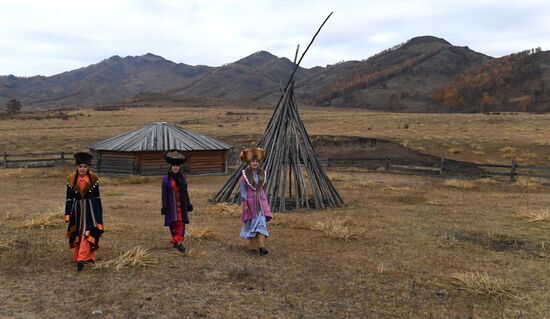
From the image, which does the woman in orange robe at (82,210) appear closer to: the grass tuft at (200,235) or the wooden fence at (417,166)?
the grass tuft at (200,235)

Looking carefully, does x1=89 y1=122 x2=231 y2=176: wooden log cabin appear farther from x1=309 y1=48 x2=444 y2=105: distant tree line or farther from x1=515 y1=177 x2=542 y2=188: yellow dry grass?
x1=309 y1=48 x2=444 y2=105: distant tree line

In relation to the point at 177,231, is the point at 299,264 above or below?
below

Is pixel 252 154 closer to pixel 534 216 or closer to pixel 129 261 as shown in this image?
pixel 129 261

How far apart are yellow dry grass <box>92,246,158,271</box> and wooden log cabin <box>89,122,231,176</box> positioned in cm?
1258

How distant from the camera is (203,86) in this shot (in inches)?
7520

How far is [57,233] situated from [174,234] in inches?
96.1

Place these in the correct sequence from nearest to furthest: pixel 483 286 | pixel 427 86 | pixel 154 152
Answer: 1. pixel 483 286
2. pixel 154 152
3. pixel 427 86

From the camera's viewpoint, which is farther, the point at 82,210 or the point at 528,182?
the point at 528,182

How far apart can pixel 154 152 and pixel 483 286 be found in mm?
15272

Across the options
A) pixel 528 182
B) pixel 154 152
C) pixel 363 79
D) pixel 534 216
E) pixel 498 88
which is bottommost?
pixel 528 182

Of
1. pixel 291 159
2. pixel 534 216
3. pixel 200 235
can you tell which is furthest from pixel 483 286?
pixel 291 159

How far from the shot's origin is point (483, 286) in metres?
5.12

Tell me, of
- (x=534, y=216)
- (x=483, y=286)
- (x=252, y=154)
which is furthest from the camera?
(x=534, y=216)

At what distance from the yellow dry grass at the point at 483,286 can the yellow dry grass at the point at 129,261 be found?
12.4 ft
